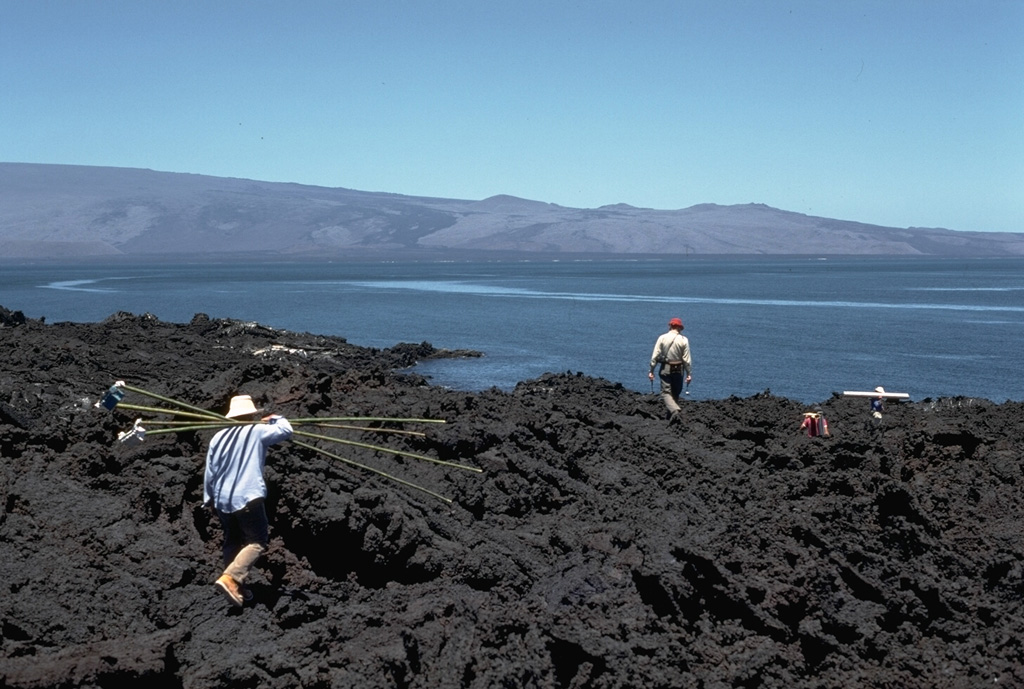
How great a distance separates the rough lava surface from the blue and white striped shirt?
539 mm

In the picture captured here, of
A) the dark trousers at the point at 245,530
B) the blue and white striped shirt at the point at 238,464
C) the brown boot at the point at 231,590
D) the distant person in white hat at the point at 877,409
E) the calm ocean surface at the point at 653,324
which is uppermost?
the blue and white striped shirt at the point at 238,464

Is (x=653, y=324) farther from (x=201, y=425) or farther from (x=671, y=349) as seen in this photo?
(x=201, y=425)

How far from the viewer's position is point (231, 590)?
21.4 feet

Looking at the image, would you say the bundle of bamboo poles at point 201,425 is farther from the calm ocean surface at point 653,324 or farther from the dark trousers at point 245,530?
the calm ocean surface at point 653,324

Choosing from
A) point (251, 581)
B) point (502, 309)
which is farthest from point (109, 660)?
point (502, 309)

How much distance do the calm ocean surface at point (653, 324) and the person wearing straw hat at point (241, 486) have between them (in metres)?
22.4

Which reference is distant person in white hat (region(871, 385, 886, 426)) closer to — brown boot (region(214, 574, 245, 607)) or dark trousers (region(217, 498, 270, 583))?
dark trousers (region(217, 498, 270, 583))

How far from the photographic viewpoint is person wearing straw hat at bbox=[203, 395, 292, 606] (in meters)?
6.84

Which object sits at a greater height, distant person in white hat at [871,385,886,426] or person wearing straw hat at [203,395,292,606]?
person wearing straw hat at [203,395,292,606]

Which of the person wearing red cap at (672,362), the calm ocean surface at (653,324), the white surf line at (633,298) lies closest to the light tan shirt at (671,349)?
the person wearing red cap at (672,362)

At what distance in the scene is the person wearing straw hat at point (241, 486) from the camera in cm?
684

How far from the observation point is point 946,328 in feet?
172

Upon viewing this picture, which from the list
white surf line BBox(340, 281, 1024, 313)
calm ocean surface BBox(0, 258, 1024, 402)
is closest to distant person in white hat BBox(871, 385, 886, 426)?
calm ocean surface BBox(0, 258, 1024, 402)

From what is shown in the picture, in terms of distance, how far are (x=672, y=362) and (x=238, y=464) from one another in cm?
862
